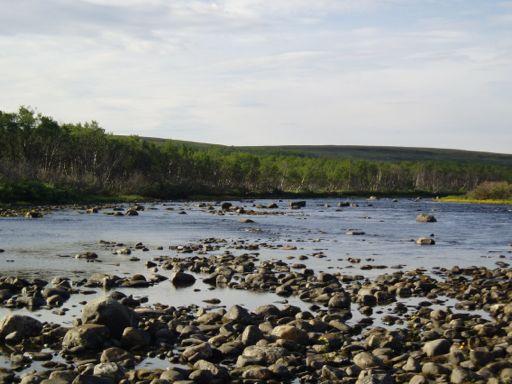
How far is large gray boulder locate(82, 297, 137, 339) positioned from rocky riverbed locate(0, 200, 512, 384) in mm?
28

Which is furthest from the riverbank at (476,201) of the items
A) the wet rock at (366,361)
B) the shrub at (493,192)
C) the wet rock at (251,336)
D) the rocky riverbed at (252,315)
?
the wet rock at (366,361)

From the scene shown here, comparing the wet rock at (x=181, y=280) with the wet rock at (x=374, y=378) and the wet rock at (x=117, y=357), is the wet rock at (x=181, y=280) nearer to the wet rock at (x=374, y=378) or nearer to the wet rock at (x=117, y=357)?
the wet rock at (x=117, y=357)

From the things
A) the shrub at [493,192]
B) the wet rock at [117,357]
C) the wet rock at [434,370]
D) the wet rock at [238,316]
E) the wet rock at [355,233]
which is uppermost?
the shrub at [493,192]

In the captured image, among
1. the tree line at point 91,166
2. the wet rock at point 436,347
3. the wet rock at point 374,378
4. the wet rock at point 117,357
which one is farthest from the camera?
the tree line at point 91,166

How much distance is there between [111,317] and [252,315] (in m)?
4.29

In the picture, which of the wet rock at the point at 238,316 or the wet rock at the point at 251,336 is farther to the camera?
the wet rock at the point at 238,316

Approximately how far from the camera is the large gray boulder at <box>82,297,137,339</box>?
17219 millimetres

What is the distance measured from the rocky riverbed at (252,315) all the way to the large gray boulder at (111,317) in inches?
1.1

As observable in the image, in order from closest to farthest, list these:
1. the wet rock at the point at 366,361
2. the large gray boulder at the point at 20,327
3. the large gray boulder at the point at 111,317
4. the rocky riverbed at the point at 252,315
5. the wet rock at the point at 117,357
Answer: the rocky riverbed at the point at 252,315 < the wet rock at the point at 366,361 < the wet rock at the point at 117,357 < the large gray boulder at the point at 20,327 < the large gray boulder at the point at 111,317

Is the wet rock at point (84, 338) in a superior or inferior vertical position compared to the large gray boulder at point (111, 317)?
inferior

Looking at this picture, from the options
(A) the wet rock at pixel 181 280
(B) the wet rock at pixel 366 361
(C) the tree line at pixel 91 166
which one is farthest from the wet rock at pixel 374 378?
(C) the tree line at pixel 91 166

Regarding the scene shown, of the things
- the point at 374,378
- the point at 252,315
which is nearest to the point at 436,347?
the point at 374,378

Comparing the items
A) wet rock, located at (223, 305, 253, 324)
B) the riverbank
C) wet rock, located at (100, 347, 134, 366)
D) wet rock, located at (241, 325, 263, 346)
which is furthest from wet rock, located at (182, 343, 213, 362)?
the riverbank

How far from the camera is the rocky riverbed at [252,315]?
14266 millimetres
